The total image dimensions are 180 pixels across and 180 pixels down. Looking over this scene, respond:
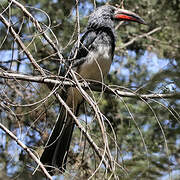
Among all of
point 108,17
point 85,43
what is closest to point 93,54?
point 85,43

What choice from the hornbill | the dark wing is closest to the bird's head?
the hornbill

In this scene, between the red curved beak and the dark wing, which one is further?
the red curved beak

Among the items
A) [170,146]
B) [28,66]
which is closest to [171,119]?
[170,146]

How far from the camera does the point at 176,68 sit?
3.27 ft

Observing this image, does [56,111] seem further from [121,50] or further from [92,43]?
[121,50]

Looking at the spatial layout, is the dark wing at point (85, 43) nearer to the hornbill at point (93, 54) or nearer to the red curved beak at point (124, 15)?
the hornbill at point (93, 54)

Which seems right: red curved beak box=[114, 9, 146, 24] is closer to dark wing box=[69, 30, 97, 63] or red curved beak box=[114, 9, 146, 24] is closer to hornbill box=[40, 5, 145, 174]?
hornbill box=[40, 5, 145, 174]

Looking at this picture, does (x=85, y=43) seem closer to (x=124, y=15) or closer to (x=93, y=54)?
(x=93, y=54)

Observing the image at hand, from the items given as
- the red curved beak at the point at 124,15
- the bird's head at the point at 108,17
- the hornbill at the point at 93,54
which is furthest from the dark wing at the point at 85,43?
the red curved beak at the point at 124,15

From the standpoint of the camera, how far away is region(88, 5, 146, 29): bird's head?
159 inches

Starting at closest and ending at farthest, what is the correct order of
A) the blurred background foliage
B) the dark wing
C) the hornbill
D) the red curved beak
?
the blurred background foliage, the hornbill, the dark wing, the red curved beak

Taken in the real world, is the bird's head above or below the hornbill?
above

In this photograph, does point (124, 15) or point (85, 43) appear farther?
point (124, 15)

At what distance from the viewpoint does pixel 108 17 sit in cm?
419
